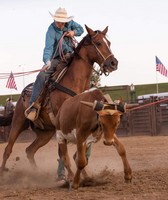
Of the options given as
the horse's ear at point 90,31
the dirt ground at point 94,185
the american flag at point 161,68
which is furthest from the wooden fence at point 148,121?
the horse's ear at point 90,31

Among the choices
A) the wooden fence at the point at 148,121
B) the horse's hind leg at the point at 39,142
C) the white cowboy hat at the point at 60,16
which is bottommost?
the wooden fence at the point at 148,121

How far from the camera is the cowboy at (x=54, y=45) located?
30.1 feet

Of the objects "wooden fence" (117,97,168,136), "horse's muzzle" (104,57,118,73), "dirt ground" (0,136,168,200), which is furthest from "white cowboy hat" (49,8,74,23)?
"wooden fence" (117,97,168,136)

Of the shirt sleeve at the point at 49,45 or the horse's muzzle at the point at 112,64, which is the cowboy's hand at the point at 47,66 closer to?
the shirt sleeve at the point at 49,45

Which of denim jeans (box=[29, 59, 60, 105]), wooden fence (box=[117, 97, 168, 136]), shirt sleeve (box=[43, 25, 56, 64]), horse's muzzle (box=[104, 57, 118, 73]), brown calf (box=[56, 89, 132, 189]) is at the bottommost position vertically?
wooden fence (box=[117, 97, 168, 136])

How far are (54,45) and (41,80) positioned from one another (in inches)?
24.8

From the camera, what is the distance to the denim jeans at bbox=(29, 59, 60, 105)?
9.15 metres

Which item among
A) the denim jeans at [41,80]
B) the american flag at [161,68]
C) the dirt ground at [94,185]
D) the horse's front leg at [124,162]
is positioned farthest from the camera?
the american flag at [161,68]

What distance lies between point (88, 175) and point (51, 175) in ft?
5.23

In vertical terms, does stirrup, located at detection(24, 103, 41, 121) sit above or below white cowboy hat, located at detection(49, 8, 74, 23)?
below

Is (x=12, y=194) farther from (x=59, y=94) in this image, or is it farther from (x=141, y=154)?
(x=141, y=154)

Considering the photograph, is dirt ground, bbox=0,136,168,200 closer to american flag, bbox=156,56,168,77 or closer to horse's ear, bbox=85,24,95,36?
horse's ear, bbox=85,24,95,36

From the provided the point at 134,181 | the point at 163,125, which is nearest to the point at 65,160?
the point at 134,181

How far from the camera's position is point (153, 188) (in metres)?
6.85
